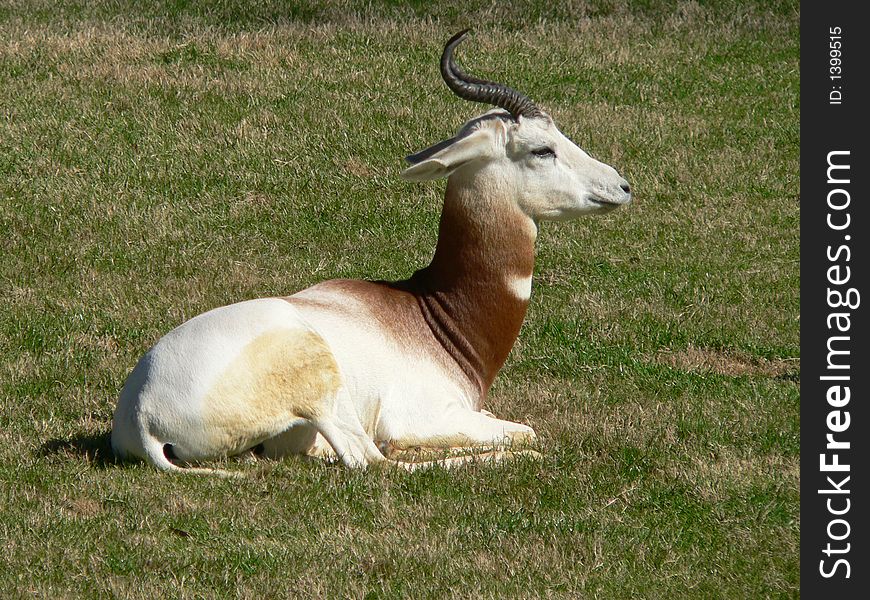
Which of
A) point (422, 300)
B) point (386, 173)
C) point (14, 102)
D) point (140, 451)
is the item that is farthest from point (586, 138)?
point (140, 451)

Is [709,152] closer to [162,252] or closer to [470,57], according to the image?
[470,57]

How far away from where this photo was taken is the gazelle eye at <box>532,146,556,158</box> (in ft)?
22.9

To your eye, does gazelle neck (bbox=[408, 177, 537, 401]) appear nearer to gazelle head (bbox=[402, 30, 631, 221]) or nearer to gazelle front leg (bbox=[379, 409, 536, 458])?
gazelle head (bbox=[402, 30, 631, 221])

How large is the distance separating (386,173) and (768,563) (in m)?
7.71

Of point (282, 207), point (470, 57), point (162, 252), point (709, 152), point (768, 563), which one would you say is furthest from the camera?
point (470, 57)

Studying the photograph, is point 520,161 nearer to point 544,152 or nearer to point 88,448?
point 544,152

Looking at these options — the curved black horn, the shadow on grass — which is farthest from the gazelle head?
the shadow on grass

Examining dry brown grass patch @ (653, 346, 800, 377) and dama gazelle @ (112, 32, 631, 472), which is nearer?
dama gazelle @ (112, 32, 631, 472)

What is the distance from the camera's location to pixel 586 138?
13.6 meters

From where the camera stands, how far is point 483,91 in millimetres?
6938

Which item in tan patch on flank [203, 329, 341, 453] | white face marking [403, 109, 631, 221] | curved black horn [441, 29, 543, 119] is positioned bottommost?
tan patch on flank [203, 329, 341, 453]

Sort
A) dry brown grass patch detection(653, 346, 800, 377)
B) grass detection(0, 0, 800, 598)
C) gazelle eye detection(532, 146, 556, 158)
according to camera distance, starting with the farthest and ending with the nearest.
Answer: dry brown grass patch detection(653, 346, 800, 377), gazelle eye detection(532, 146, 556, 158), grass detection(0, 0, 800, 598)

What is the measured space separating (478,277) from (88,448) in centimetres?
211

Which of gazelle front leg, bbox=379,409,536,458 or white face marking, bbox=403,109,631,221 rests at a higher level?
white face marking, bbox=403,109,631,221
